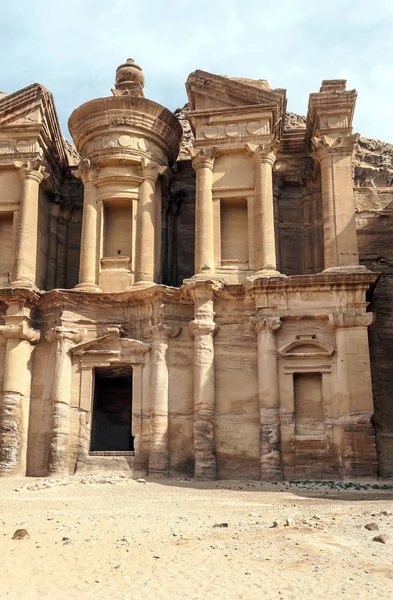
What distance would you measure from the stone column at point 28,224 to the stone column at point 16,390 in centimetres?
120

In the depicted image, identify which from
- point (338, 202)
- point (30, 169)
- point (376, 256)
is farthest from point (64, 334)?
point (376, 256)

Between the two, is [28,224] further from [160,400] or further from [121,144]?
[160,400]

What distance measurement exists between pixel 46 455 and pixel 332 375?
854 centimetres

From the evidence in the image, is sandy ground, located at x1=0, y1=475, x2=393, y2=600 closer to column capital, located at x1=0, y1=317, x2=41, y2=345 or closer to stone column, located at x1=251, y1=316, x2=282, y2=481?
stone column, located at x1=251, y1=316, x2=282, y2=481

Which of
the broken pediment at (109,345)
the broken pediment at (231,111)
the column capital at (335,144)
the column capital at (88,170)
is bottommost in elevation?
the broken pediment at (109,345)

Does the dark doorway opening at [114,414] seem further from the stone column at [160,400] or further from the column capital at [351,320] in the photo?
the column capital at [351,320]

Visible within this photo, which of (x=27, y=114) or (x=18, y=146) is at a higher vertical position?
(x=27, y=114)

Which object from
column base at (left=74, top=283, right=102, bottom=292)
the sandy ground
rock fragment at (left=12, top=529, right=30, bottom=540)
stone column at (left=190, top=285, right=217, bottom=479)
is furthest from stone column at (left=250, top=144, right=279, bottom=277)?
rock fragment at (left=12, top=529, right=30, bottom=540)

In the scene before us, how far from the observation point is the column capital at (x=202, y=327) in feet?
68.6

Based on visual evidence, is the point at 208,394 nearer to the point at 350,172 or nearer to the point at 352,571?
the point at 350,172

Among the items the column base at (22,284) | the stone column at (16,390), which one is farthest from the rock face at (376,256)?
the stone column at (16,390)

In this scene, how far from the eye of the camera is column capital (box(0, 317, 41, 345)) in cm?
2166

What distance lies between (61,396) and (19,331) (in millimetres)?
2354

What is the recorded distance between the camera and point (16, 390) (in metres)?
21.4
